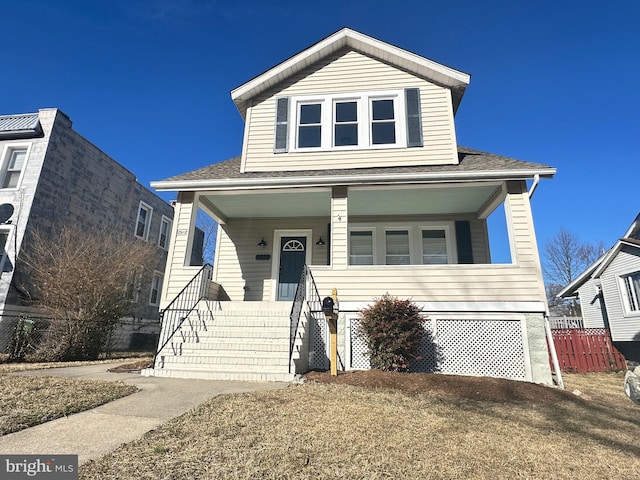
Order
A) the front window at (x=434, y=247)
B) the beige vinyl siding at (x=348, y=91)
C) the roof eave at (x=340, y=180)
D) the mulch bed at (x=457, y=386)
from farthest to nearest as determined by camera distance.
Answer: the front window at (x=434, y=247) < the beige vinyl siding at (x=348, y=91) < the roof eave at (x=340, y=180) < the mulch bed at (x=457, y=386)

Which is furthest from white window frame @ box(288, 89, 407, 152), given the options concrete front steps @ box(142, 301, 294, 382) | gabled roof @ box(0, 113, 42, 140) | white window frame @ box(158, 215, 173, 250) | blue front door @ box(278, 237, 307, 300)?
white window frame @ box(158, 215, 173, 250)

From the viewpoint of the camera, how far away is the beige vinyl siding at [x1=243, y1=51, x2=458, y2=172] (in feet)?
29.1

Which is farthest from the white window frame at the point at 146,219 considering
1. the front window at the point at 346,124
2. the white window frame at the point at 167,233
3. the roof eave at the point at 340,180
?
the front window at the point at 346,124

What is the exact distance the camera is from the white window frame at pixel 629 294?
13.2m

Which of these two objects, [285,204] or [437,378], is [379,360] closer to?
[437,378]

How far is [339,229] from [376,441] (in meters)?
5.35

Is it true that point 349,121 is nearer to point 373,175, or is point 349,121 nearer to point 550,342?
point 373,175

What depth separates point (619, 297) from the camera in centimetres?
1381

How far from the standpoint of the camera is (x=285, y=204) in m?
9.62

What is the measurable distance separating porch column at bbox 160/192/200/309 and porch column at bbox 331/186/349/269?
354cm

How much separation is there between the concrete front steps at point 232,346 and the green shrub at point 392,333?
174cm

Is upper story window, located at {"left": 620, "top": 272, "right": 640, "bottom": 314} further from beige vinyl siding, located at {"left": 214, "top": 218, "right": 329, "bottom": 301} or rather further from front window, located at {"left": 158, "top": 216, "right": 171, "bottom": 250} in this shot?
front window, located at {"left": 158, "top": 216, "right": 171, "bottom": 250}

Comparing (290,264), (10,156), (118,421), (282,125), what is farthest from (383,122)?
(10,156)

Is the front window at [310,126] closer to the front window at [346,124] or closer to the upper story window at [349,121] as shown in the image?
the upper story window at [349,121]
